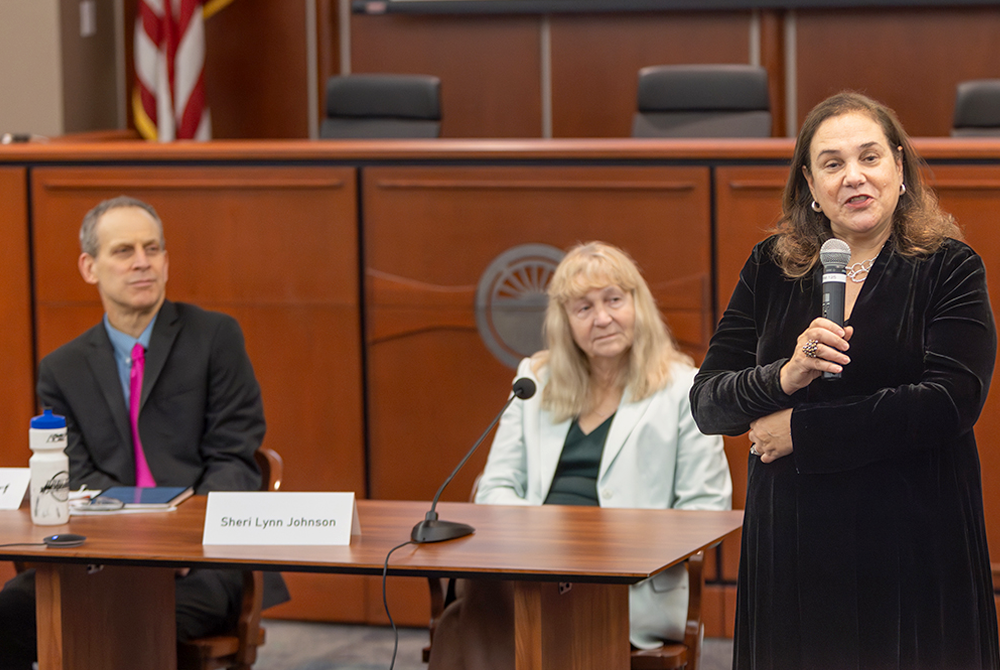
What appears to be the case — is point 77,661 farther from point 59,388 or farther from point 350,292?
point 350,292

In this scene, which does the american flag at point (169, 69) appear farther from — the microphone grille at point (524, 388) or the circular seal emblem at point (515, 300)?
the microphone grille at point (524, 388)

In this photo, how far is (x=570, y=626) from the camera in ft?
7.06

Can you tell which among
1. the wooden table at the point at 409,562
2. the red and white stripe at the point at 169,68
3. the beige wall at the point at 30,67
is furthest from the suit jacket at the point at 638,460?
the beige wall at the point at 30,67

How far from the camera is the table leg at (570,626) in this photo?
2051 millimetres

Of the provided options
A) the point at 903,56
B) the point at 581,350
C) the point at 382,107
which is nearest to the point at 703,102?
the point at 382,107

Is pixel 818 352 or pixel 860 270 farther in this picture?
pixel 860 270

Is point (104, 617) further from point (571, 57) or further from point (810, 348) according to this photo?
point (571, 57)

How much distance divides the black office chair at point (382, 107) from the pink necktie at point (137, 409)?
2.26m

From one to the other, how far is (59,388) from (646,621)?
4.92 feet

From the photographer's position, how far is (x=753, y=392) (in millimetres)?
1806

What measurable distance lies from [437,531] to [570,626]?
0.30 m

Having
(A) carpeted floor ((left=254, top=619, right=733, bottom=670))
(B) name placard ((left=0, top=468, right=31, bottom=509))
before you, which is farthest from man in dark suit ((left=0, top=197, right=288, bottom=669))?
(A) carpeted floor ((left=254, top=619, right=733, bottom=670))

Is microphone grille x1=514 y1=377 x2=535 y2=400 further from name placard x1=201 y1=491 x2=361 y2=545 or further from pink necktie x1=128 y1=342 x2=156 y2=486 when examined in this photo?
pink necktie x1=128 y1=342 x2=156 y2=486

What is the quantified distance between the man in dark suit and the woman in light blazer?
0.64 m
